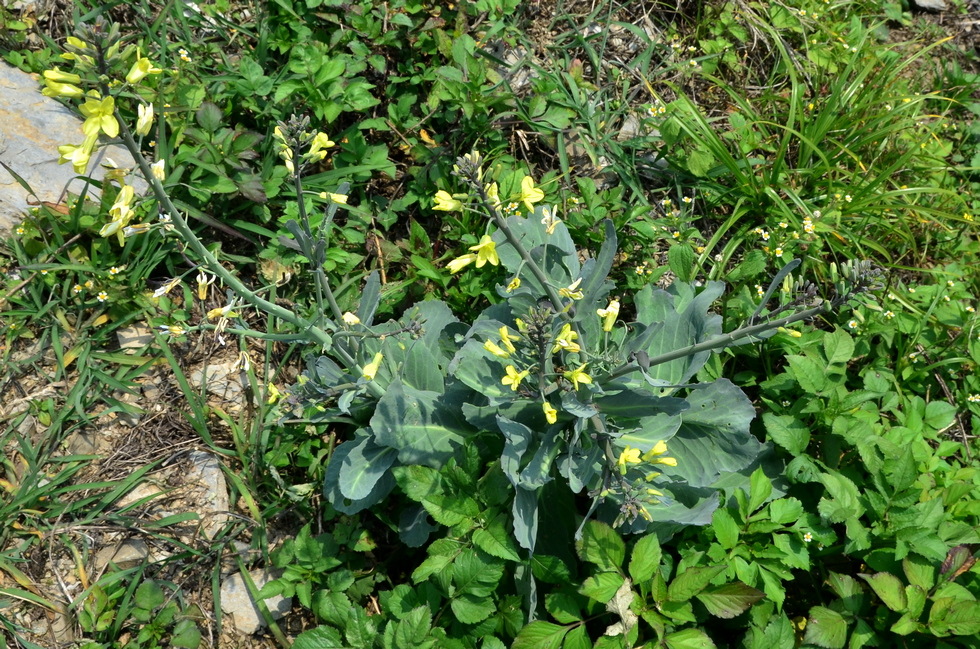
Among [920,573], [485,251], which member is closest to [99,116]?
[485,251]

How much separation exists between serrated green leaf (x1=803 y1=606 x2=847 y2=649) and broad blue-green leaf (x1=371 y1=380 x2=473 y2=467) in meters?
1.51

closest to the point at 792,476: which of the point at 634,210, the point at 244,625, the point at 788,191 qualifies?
the point at 634,210

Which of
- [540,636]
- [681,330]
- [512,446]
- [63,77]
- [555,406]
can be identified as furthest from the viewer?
[681,330]

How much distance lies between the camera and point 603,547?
2.49m

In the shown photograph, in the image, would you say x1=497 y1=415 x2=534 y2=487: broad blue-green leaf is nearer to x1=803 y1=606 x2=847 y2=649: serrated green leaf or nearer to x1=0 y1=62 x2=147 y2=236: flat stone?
x1=803 y1=606 x2=847 y2=649: serrated green leaf

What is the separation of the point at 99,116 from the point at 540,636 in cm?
215

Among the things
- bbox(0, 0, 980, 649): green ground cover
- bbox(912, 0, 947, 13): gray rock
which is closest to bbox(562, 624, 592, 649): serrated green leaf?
bbox(0, 0, 980, 649): green ground cover

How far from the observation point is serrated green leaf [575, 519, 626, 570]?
2471 mm

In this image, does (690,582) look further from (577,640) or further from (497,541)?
(497,541)

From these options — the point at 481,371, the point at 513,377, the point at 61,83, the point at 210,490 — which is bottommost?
the point at 210,490

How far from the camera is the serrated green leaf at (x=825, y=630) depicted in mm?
2500

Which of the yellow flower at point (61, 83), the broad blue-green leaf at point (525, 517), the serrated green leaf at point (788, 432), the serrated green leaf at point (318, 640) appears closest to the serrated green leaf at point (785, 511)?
the serrated green leaf at point (788, 432)

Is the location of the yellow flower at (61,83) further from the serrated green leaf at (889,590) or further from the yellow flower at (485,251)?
the serrated green leaf at (889,590)

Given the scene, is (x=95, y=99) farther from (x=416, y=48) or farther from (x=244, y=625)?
(x=416, y=48)
